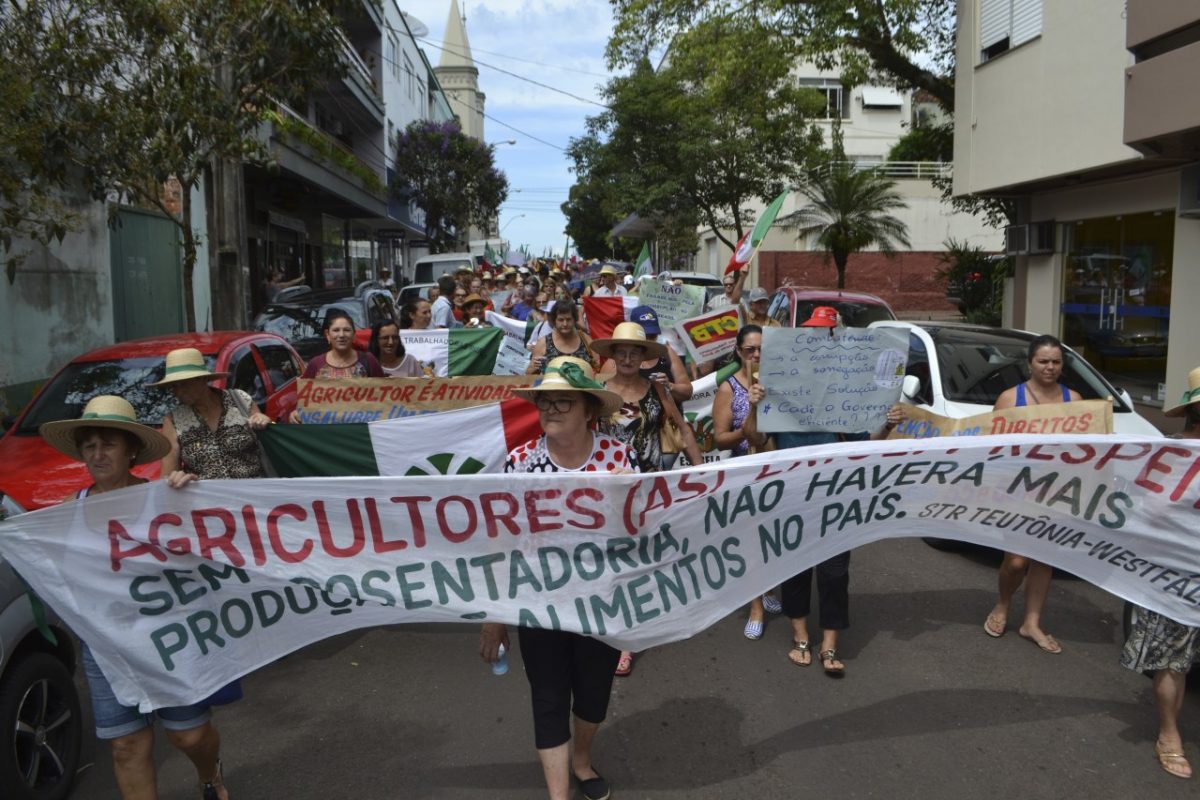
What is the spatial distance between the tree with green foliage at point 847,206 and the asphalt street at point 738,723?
23191 millimetres

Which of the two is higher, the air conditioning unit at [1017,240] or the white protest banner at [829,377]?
the air conditioning unit at [1017,240]

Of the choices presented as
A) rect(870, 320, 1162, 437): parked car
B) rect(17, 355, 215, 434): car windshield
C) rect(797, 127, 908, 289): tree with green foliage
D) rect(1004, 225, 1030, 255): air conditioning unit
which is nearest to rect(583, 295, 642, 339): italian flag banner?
rect(870, 320, 1162, 437): parked car

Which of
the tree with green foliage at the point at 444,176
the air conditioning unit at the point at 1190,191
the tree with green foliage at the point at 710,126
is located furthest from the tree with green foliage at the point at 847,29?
the tree with green foliage at the point at 444,176

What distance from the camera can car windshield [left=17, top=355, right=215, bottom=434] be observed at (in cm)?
709

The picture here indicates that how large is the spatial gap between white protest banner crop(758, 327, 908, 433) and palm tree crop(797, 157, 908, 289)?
22.8 m

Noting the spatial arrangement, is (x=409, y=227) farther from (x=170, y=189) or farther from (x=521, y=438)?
(x=521, y=438)

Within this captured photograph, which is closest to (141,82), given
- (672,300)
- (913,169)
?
(672,300)

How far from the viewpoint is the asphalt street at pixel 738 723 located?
4.11 metres

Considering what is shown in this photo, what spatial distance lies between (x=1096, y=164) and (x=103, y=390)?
12607 mm

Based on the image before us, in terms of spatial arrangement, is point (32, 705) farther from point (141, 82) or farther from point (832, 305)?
point (832, 305)

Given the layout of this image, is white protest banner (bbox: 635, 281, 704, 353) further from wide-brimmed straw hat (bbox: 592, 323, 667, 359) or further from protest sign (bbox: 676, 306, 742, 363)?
wide-brimmed straw hat (bbox: 592, 323, 667, 359)

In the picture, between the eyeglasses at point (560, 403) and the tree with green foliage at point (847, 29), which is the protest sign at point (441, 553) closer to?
the eyeglasses at point (560, 403)

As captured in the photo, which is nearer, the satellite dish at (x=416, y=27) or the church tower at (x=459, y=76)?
the satellite dish at (x=416, y=27)

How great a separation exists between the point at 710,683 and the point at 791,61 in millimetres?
15787
